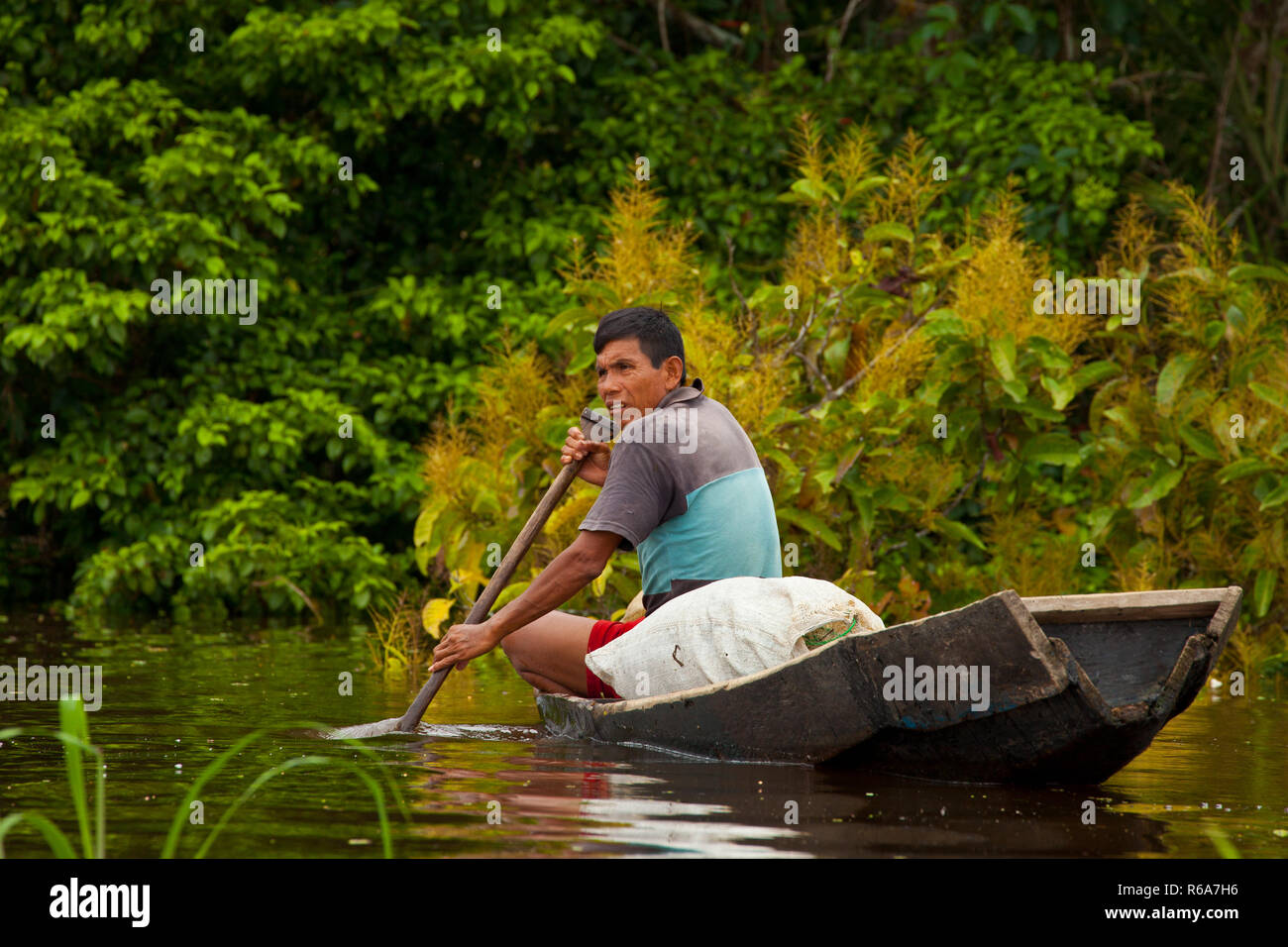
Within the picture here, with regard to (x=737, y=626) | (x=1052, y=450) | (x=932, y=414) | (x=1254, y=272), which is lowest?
(x=737, y=626)

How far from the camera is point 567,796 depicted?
4277 mm

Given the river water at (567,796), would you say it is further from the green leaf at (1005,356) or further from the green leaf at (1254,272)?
the green leaf at (1254,272)

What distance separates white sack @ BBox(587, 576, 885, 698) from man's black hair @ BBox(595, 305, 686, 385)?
2.58 ft

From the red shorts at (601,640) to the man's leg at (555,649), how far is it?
2cm

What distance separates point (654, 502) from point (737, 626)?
1.51ft

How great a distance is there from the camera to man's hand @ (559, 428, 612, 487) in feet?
17.8

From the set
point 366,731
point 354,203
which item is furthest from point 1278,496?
point 354,203

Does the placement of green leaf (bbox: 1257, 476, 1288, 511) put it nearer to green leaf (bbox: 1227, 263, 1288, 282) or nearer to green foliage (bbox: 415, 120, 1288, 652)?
green foliage (bbox: 415, 120, 1288, 652)

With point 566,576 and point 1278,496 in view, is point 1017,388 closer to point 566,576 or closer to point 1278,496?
point 1278,496

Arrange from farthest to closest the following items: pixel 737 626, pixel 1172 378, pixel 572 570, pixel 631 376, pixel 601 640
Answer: pixel 1172 378, pixel 601 640, pixel 631 376, pixel 572 570, pixel 737 626

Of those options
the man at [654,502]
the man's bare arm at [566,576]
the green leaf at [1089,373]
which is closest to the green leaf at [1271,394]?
the green leaf at [1089,373]

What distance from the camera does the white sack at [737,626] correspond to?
474 centimetres

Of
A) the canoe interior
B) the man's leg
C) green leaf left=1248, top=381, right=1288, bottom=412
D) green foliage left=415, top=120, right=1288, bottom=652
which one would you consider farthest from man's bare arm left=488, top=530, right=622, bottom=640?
green leaf left=1248, top=381, right=1288, bottom=412
